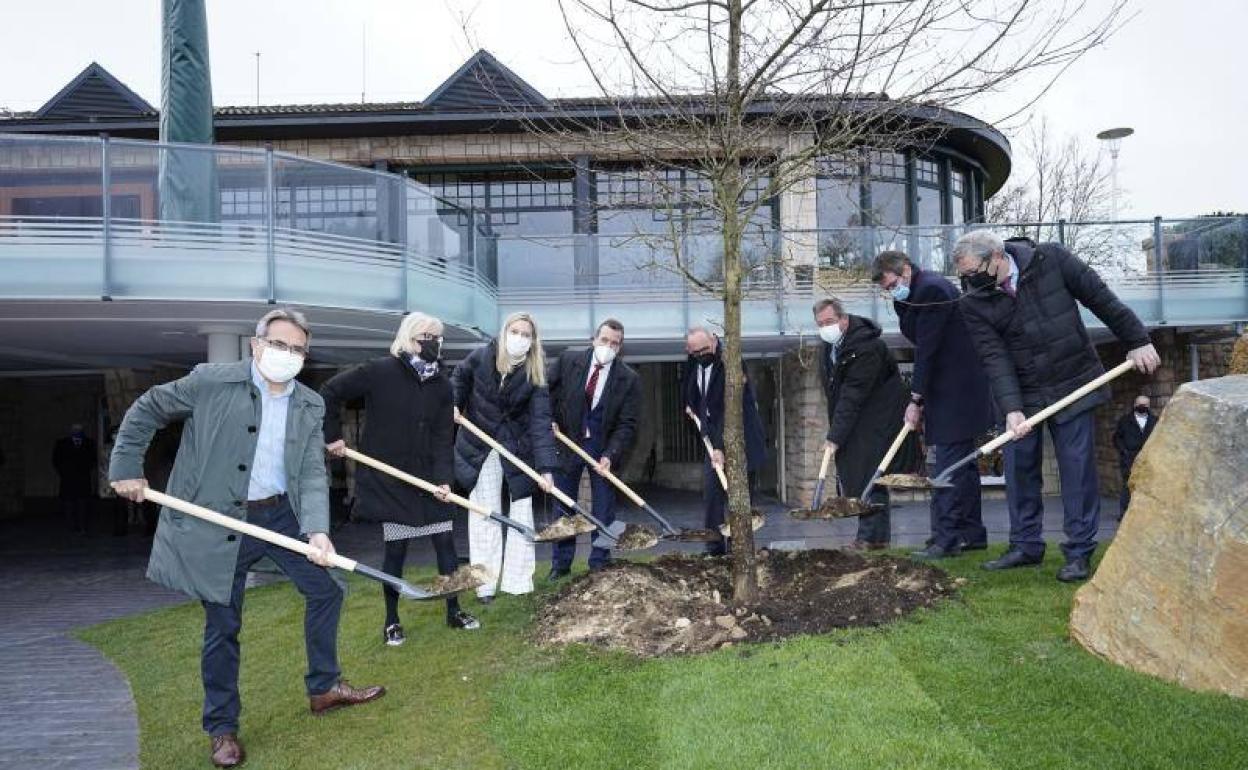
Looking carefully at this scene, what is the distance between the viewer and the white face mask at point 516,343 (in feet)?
21.9

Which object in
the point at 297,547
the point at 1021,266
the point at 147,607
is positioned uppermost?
the point at 1021,266

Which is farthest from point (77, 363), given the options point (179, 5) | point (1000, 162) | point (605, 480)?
point (1000, 162)

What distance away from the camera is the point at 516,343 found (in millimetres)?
6688

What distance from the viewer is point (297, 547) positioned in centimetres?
434

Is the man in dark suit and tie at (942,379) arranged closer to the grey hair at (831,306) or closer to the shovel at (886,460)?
the shovel at (886,460)

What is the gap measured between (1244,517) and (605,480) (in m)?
4.44

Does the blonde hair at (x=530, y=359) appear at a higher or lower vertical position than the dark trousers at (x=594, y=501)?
higher

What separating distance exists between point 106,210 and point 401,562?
4.70 m

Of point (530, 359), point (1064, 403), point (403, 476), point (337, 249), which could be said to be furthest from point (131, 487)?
point (337, 249)

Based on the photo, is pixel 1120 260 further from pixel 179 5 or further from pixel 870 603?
pixel 179 5

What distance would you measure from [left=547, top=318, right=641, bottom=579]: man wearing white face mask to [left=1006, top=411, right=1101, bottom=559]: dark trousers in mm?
2705

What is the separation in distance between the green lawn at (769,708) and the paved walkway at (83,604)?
1.01 feet

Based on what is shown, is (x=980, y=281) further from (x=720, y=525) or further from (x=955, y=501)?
(x=720, y=525)

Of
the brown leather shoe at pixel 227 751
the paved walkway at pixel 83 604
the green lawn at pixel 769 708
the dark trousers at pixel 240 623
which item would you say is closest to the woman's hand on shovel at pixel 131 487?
the dark trousers at pixel 240 623
